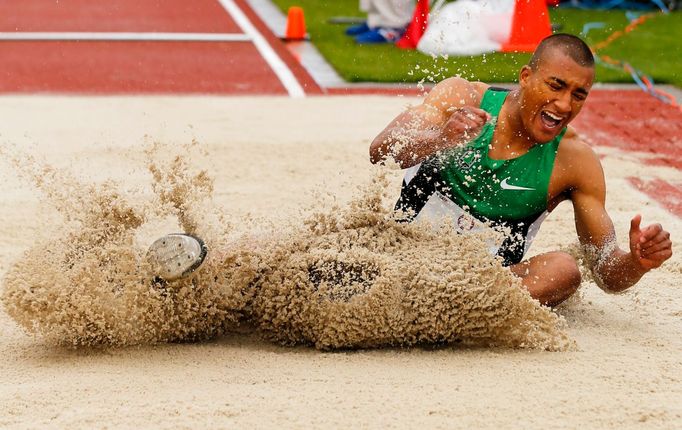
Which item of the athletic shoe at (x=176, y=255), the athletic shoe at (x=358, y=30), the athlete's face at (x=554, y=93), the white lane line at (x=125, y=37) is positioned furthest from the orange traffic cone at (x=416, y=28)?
the athletic shoe at (x=176, y=255)

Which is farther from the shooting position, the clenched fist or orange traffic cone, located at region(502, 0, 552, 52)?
orange traffic cone, located at region(502, 0, 552, 52)

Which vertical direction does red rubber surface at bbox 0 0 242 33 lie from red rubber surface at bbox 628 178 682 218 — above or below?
below

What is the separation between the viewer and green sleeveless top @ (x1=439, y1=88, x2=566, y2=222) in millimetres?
4277

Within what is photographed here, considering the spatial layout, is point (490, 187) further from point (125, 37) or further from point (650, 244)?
point (125, 37)

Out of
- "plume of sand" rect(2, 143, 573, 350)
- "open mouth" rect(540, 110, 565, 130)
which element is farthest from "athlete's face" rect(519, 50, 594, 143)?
"plume of sand" rect(2, 143, 573, 350)

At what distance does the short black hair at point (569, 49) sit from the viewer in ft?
13.6

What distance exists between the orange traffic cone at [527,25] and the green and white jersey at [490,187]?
6.43 metres

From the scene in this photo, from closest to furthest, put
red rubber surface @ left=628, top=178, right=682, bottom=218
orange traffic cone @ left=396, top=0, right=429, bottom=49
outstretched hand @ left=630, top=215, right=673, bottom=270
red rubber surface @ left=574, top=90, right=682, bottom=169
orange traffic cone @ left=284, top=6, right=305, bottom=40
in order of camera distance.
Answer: outstretched hand @ left=630, top=215, right=673, bottom=270 < red rubber surface @ left=628, top=178, right=682, bottom=218 < red rubber surface @ left=574, top=90, right=682, bottom=169 < orange traffic cone @ left=396, top=0, right=429, bottom=49 < orange traffic cone @ left=284, top=6, right=305, bottom=40

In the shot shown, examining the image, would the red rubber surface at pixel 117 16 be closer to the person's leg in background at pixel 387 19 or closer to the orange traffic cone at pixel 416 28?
the person's leg in background at pixel 387 19

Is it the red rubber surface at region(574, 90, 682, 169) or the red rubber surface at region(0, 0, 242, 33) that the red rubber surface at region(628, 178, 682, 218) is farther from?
the red rubber surface at region(0, 0, 242, 33)

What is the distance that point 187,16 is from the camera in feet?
44.2

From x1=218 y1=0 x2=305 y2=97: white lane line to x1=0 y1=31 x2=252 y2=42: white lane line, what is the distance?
0.26m

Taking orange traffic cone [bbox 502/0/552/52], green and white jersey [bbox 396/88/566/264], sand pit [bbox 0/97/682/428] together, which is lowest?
orange traffic cone [bbox 502/0/552/52]

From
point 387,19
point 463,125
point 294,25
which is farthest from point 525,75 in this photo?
point 294,25
